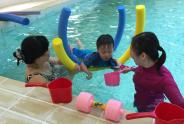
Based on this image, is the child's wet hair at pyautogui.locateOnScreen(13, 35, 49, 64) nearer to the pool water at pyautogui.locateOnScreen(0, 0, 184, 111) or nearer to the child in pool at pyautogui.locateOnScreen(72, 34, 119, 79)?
the child in pool at pyautogui.locateOnScreen(72, 34, 119, 79)

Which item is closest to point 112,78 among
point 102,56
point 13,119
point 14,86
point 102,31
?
point 102,56

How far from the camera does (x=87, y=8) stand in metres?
6.60

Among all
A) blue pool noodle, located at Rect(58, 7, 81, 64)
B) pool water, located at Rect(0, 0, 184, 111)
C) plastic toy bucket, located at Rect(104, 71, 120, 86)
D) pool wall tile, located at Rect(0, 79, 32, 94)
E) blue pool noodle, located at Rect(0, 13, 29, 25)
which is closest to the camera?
pool wall tile, located at Rect(0, 79, 32, 94)

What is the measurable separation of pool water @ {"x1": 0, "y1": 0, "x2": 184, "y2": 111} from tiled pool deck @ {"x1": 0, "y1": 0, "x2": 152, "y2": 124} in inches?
46.2

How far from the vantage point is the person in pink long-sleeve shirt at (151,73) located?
6.79 feet

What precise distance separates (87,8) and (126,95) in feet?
11.6

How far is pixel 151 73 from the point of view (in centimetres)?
218

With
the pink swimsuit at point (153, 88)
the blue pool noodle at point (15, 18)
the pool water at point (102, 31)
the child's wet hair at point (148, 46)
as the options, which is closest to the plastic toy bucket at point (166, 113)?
the pink swimsuit at point (153, 88)

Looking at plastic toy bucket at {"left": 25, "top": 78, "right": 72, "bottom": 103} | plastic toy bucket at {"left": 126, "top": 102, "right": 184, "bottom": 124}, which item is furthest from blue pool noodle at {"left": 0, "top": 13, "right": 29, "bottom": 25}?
plastic toy bucket at {"left": 126, "top": 102, "right": 184, "bottom": 124}

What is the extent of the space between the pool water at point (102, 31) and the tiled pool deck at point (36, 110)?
117 centimetres

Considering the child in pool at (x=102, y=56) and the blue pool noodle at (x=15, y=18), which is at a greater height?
the blue pool noodle at (x=15, y=18)

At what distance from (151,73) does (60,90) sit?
0.67 meters

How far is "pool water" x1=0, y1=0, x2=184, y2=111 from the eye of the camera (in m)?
3.64

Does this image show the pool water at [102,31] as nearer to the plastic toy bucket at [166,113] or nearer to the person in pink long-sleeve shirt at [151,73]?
the person in pink long-sleeve shirt at [151,73]
